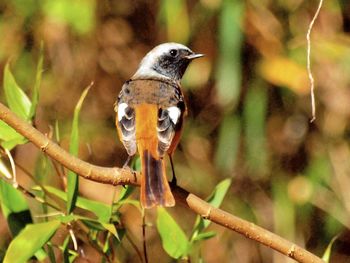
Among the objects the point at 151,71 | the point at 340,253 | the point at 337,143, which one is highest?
the point at 151,71

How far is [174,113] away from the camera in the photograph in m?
3.62

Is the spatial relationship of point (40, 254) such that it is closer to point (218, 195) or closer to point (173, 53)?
point (218, 195)

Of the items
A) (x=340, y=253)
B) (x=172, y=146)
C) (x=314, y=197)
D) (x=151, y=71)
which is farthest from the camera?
(x=340, y=253)

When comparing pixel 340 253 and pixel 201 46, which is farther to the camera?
pixel 340 253

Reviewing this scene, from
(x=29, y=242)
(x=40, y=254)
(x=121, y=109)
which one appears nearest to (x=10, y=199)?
(x=40, y=254)

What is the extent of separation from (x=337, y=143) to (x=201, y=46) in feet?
3.46

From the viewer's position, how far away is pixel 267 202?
20.2ft

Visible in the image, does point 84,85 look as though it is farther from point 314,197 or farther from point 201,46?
point 314,197

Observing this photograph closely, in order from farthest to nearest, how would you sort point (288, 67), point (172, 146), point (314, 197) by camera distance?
point (314, 197)
point (288, 67)
point (172, 146)

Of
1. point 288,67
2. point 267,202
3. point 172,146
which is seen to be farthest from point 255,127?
point 172,146

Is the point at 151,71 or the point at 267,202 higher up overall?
the point at 151,71

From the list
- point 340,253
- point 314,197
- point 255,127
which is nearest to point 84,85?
point 255,127

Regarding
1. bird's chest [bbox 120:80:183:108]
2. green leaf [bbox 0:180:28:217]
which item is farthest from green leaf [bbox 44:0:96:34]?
green leaf [bbox 0:180:28:217]

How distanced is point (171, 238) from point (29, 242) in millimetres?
629
